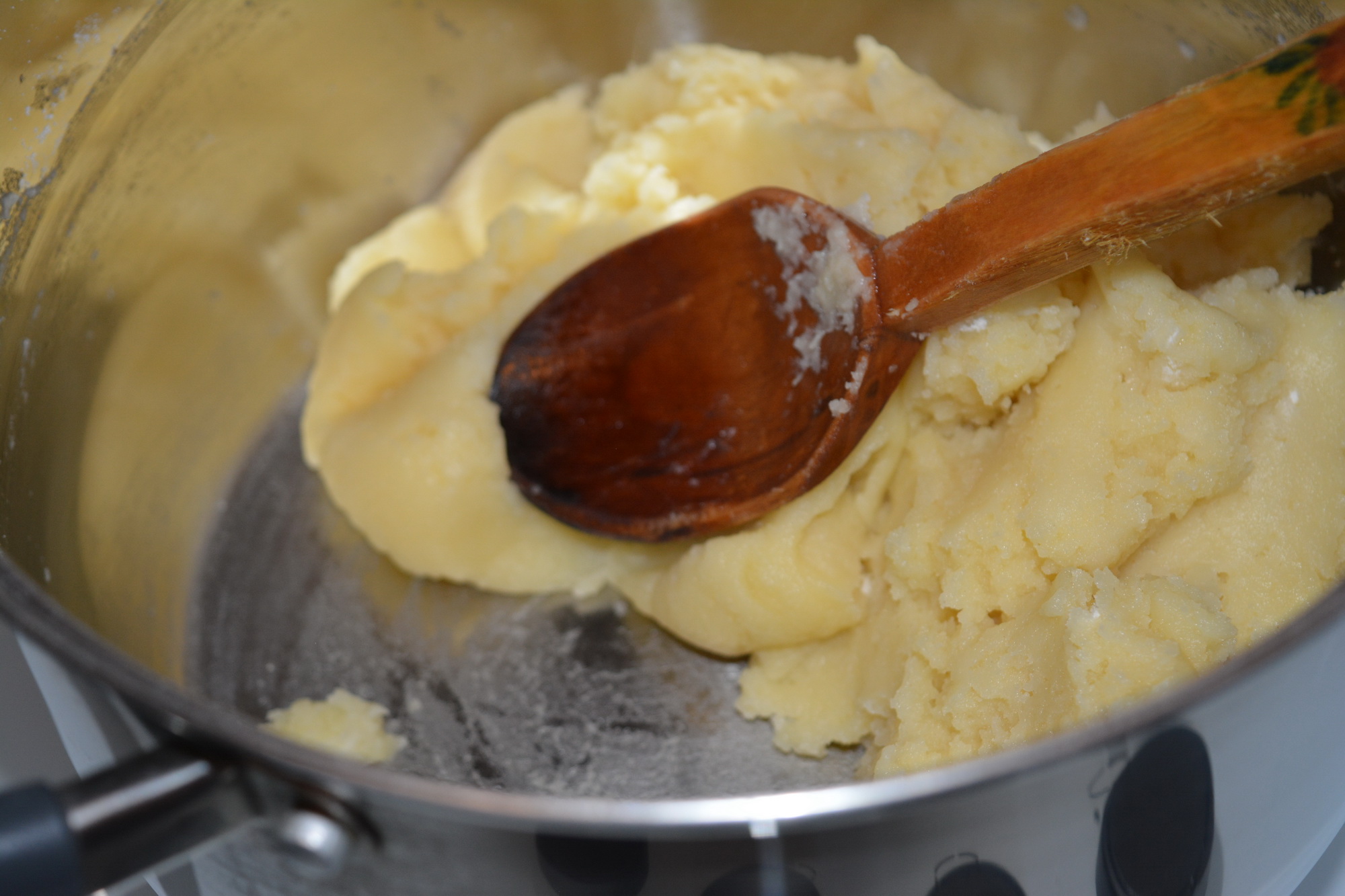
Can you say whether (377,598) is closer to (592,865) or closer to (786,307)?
(786,307)

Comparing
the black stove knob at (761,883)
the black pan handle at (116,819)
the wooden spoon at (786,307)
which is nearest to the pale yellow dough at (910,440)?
the wooden spoon at (786,307)

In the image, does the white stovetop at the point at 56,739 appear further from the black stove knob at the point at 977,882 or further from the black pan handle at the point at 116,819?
the black stove knob at the point at 977,882

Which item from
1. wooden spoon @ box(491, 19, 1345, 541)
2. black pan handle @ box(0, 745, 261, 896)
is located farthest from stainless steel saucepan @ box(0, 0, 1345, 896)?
wooden spoon @ box(491, 19, 1345, 541)

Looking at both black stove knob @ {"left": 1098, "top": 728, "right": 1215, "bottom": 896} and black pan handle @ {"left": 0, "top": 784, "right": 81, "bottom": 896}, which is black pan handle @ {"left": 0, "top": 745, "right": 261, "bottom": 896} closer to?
black pan handle @ {"left": 0, "top": 784, "right": 81, "bottom": 896}

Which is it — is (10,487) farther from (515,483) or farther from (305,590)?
(515,483)

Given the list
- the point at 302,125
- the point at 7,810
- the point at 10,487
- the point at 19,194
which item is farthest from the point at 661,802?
the point at 302,125

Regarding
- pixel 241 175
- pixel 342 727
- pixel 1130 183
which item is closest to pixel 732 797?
pixel 1130 183
